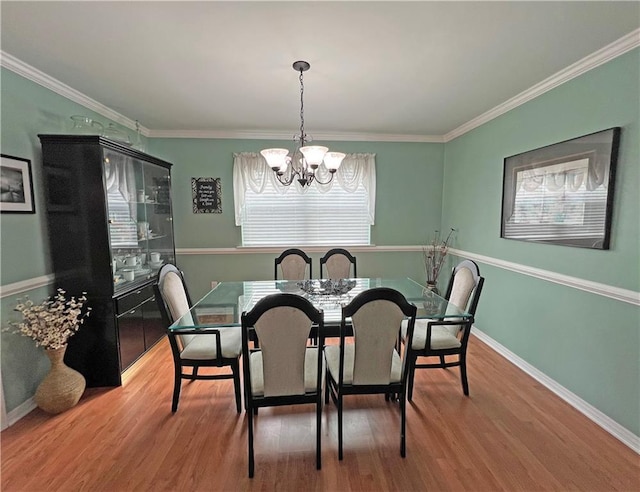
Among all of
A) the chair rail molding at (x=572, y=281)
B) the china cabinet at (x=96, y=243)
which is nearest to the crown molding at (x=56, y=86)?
the china cabinet at (x=96, y=243)

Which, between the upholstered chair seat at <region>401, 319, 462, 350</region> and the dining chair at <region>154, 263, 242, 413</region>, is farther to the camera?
the upholstered chair seat at <region>401, 319, 462, 350</region>

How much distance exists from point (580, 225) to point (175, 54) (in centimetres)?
303

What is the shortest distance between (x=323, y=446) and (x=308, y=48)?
8.18 feet

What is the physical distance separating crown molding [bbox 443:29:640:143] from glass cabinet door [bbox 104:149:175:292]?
354 centimetres

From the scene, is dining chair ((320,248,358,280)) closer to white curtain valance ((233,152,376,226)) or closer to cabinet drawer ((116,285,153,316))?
white curtain valance ((233,152,376,226))

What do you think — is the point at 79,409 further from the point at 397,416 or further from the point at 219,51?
the point at 219,51

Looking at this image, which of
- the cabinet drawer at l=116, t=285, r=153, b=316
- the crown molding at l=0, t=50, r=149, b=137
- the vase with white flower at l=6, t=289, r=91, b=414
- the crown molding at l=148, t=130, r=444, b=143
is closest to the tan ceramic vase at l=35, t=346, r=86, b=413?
the vase with white flower at l=6, t=289, r=91, b=414

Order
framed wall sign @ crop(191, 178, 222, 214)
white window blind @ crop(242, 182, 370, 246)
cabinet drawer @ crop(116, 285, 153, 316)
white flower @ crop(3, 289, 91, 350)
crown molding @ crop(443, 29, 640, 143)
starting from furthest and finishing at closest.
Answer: white window blind @ crop(242, 182, 370, 246) → framed wall sign @ crop(191, 178, 222, 214) → cabinet drawer @ crop(116, 285, 153, 316) → white flower @ crop(3, 289, 91, 350) → crown molding @ crop(443, 29, 640, 143)

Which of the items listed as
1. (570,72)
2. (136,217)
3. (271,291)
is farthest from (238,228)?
(570,72)

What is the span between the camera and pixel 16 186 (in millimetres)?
2139

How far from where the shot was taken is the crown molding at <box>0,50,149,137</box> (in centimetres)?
208

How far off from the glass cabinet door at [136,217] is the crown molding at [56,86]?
0.58 meters

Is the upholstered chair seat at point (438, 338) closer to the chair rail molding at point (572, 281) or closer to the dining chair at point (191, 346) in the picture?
the chair rail molding at point (572, 281)

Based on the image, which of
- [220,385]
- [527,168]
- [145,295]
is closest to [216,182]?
[145,295]
